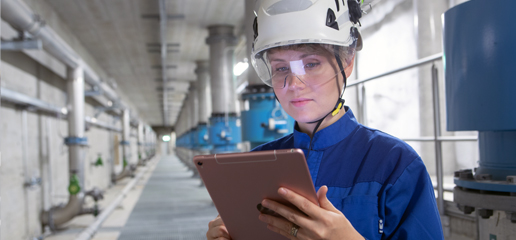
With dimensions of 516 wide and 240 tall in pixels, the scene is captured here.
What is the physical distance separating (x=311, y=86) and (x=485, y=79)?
2.65 feet

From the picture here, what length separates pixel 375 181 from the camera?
1.00 meters

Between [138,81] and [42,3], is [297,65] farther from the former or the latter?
[138,81]

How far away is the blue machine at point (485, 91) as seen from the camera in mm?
1430

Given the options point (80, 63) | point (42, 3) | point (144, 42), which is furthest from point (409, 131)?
point (144, 42)

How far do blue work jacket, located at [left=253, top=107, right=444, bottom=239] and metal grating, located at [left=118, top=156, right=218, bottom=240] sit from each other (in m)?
4.67

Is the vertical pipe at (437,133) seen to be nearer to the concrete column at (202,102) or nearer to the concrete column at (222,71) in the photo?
the concrete column at (222,71)

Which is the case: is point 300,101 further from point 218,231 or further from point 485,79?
point 485,79

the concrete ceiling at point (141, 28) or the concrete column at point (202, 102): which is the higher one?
the concrete ceiling at point (141, 28)

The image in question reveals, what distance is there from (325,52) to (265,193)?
48 centimetres

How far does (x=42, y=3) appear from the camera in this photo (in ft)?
23.7

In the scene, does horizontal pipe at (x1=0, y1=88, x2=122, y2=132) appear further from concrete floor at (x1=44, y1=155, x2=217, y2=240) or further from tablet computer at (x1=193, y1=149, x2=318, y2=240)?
tablet computer at (x1=193, y1=149, x2=318, y2=240)

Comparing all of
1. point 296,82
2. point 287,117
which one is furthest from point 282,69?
point 287,117

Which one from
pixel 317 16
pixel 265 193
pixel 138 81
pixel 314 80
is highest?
pixel 138 81

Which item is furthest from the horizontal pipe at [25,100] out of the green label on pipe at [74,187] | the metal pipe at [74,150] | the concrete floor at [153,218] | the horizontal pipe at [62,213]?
the concrete floor at [153,218]
